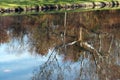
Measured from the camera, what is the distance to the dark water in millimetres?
24491

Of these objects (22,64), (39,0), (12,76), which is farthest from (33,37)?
(39,0)

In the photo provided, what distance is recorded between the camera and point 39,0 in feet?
274

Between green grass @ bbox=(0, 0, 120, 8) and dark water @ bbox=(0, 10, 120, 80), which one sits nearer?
dark water @ bbox=(0, 10, 120, 80)

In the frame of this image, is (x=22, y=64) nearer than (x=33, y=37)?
Yes

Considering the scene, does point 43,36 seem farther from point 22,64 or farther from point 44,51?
point 22,64

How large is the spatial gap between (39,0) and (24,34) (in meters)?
39.2

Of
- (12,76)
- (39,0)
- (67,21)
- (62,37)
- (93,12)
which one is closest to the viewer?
(12,76)

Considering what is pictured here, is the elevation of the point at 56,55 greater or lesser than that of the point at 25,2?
greater

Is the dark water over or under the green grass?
over

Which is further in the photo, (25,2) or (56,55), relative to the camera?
(25,2)

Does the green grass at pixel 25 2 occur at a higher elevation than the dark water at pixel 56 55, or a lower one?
lower

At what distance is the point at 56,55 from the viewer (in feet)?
102

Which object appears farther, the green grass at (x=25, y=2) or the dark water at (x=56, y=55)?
the green grass at (x=25, y=2)

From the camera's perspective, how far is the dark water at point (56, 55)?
24.5m
